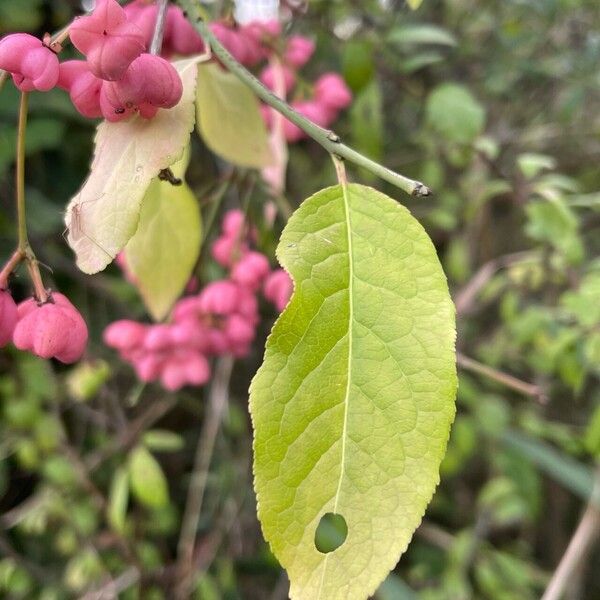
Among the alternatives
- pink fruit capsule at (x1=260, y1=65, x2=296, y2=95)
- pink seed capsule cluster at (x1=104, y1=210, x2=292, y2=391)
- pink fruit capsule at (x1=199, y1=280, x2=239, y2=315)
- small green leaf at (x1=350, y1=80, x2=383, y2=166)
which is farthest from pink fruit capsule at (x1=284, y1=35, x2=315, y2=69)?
pink fruit capsule at (x1=199, y1=280, x2=239, y2=315)

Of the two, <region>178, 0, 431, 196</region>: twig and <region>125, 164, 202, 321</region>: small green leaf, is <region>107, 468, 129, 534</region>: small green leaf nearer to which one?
<region>125, 164, 202, 321</region>: small green leaf

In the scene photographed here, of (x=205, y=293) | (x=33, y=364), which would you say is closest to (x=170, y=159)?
(x=205, y=293)

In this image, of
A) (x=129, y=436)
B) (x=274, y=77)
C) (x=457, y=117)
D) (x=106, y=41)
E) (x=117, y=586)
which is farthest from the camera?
(x=129, y=436)

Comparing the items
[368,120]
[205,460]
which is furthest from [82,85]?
[205,460]

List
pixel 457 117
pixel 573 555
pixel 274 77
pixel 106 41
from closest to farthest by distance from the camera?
1. pixel 106 41
2. pixel 573 555
3. pixel 274 77
4. pixel 457 117

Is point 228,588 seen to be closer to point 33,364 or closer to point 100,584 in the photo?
point 100,584

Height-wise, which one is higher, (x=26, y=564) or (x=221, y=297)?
(x=221, y=297)

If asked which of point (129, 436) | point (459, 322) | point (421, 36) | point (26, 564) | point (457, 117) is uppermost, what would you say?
point (421, 36)

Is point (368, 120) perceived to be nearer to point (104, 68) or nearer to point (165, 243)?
point (165, 243)
